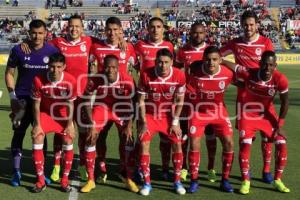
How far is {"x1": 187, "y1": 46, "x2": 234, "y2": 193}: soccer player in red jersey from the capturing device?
244 inches

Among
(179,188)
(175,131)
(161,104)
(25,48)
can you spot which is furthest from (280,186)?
(25,48)

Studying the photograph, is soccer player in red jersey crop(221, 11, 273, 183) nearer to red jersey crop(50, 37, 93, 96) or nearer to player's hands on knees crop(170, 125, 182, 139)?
player's hands on knees crop(170, 125, 182, 139)

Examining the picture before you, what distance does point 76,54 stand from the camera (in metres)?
6.76

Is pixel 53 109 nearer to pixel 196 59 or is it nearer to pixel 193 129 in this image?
pixel 193 129

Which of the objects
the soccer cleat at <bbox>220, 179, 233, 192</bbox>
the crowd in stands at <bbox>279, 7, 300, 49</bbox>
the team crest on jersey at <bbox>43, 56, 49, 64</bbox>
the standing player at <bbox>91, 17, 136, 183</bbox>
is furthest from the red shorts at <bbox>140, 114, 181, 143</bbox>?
the crowd in stands at <bbox>279, 7, 300, 49</bbox>

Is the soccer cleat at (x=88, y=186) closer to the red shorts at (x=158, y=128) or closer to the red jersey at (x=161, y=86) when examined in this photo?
the red shorts at (x=158, y=128)

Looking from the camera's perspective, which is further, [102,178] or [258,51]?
[258,51]

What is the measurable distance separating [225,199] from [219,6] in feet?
139

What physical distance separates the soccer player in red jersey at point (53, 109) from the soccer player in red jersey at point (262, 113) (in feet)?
7.46

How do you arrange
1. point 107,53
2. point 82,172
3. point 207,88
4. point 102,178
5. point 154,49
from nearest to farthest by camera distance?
1. point 207,88
2. point 102,178
3. point 107,53
4. point 154,49
5. point 82,172

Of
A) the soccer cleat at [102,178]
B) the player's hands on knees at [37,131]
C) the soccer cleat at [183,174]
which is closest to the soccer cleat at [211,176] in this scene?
the soccer cleat at [183,174]

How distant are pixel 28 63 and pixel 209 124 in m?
2.59

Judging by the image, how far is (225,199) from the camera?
5910 millimetres

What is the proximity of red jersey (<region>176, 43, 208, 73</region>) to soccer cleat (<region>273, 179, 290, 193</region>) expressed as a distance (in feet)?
6.48
